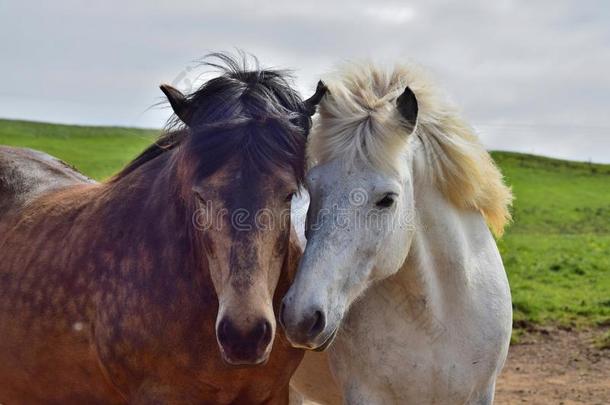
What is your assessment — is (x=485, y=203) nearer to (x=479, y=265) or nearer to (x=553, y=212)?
(x=479, y=265)

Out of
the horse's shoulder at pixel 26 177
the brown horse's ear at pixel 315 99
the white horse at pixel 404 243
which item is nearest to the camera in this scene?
the white horse at pixel 404 243

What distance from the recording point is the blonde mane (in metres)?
3.66

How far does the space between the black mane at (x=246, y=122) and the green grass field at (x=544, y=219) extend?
94 cm

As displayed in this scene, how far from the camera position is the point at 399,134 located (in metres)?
3.72

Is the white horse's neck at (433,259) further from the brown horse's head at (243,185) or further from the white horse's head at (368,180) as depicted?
Result: the brown horse's head at (243,185)

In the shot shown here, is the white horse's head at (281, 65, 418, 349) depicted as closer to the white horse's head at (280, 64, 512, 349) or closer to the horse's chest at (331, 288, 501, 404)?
the white horse's head at (280, 64, 512, 349)

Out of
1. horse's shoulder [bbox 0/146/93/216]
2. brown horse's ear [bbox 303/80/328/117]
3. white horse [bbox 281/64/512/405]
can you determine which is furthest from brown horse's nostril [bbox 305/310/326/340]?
horse's shoulder [bbox 0/146/93/216]

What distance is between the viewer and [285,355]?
3.73 meters

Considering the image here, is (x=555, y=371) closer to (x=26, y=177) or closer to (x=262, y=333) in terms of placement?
(x=26, y=177)

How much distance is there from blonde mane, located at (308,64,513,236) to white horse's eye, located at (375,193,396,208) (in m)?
0.13

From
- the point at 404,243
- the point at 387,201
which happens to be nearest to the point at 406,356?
the point at 404,243

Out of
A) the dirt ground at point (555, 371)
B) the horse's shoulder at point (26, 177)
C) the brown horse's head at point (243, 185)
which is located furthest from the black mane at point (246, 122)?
the dirt ground at point (555, 371)

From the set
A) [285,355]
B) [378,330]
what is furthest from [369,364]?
[285,355]

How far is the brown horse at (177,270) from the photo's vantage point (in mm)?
3273
